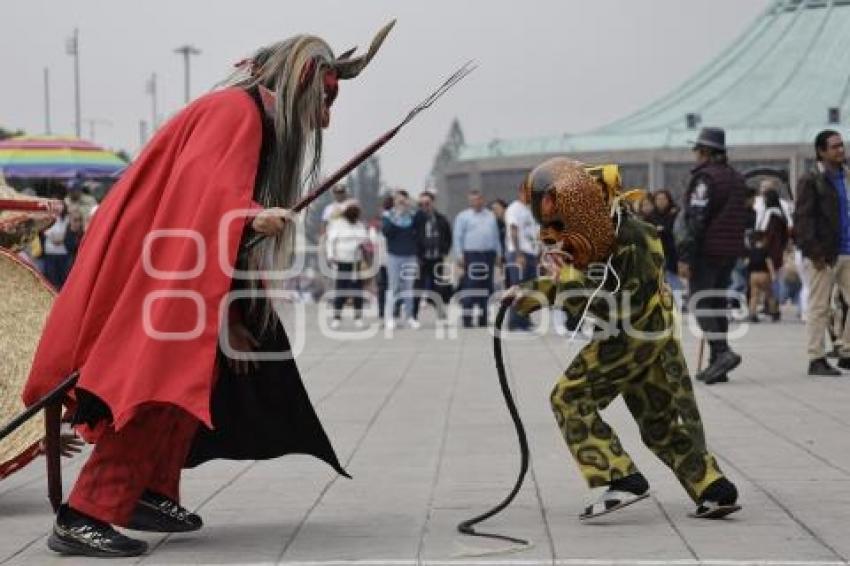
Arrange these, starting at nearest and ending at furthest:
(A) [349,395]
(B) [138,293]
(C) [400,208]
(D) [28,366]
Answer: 1. (B) [138,293]
2. (D) [28,366]
3. (A) [349,395]
4. (C) [400,208]

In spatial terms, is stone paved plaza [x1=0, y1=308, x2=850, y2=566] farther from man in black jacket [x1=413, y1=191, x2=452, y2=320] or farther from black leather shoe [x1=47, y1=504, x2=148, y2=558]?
man in black jacket [x1=413, y1=191, x2=452, y2=320]

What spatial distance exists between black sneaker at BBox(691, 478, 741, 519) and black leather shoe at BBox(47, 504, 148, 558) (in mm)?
2103

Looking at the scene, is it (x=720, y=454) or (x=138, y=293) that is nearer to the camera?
(x=138, y=293)

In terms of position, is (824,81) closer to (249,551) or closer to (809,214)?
(809,214)

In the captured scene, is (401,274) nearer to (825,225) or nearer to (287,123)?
(825,225)

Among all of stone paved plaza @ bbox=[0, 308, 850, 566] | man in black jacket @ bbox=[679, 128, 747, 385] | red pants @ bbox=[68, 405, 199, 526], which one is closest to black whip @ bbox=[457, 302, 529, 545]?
stone paved plaza @ bbox=[0, 308, 850, 566]

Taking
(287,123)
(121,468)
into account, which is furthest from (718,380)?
(121,468)

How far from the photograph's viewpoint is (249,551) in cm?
669

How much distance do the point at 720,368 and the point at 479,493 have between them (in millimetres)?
5897

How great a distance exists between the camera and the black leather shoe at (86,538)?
653 centimetres

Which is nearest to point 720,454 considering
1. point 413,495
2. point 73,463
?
point 413,495

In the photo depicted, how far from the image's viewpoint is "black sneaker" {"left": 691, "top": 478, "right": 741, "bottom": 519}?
719 cm

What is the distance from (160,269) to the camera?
21.1 ft

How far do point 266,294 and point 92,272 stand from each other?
61 cm
